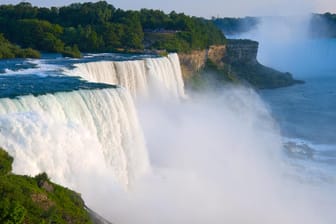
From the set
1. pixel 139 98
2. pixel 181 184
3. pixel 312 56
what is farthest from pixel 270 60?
pixel 181 184

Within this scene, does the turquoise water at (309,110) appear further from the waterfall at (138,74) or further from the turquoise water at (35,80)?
the turquoise water at (35,80)

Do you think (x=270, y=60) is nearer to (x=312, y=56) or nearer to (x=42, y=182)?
(x=312, y=56)

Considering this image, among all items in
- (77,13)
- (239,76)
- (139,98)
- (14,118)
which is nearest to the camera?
(14,118)

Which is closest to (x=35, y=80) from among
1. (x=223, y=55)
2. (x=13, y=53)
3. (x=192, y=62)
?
(x=13, y=53)

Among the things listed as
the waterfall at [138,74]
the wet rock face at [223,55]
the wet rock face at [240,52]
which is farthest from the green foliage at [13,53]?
the wet rock face at [240,52]

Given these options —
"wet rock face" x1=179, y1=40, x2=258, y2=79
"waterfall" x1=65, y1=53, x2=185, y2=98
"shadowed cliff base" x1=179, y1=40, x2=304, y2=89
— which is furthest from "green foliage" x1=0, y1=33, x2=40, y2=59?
"wet rock face" x1=179, y1=40, x2=258, y2=79

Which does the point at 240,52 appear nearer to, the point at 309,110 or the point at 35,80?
the point at 309,110
